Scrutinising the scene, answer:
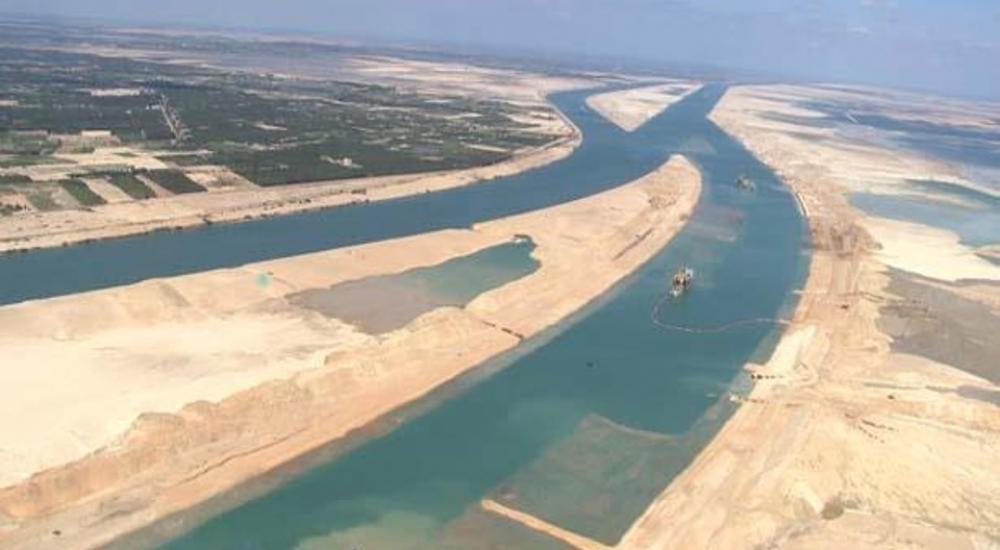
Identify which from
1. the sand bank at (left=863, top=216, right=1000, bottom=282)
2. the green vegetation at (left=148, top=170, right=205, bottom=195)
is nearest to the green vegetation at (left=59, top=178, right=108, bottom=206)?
the green vegetation at (left=148, top=170, right=205, bottom=195)

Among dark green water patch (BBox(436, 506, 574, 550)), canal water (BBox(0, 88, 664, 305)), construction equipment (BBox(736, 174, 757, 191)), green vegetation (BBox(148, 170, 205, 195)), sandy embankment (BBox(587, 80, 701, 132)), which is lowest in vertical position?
dark green water patch (BBox(436, 506, 574, 550))

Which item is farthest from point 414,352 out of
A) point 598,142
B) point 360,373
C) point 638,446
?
point 598,142

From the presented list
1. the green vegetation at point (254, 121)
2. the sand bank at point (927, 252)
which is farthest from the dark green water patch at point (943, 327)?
the green vegetation at point (254, 121)

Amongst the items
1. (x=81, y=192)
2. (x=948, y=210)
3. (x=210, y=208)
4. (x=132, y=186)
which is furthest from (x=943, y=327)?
(x=81, y=192)

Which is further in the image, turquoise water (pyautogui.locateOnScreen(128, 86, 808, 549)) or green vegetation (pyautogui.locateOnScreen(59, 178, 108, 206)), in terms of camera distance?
green vegetation (pyautogui.locateOnScreen(59, 178, 108, 206))

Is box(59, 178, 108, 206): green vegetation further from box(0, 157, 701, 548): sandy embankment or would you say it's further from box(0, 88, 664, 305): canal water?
box(0, 157, 701, 548): sandy embankment

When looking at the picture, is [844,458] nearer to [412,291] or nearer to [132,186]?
[412,291]

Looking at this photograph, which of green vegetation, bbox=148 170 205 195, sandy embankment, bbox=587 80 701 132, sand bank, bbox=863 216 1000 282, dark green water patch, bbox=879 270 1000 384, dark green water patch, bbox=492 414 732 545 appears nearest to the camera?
dark green water patch, bbox=492 414 732 545
